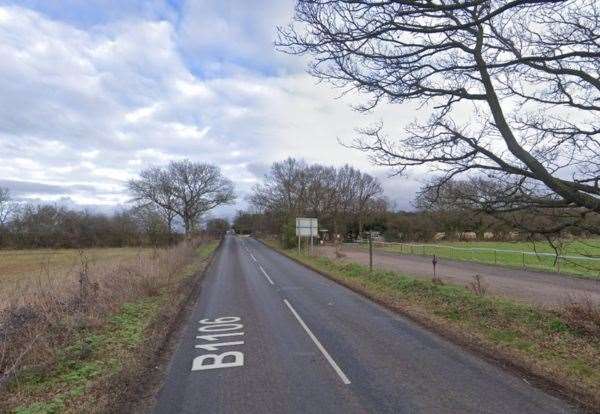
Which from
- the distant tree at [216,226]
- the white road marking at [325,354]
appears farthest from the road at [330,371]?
the distant tree at [216,226]

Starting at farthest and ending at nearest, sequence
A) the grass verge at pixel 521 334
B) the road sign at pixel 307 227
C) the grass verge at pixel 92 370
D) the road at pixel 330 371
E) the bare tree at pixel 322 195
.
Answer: the bare tree at pixel 322 195 → the road sign at pixel 307 227 → the grass verge at pixel 521 334 → the grass verge at pixel 92 370 → the road at pixel 330 371

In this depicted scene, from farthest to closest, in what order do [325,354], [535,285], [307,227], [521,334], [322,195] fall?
1. [322,195]
2. [307,227]
3. [535,285]
4. [521,334]
5. [325,354]

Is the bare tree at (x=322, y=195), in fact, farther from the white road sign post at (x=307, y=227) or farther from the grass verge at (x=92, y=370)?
the grass verge at (x=92, y=370)

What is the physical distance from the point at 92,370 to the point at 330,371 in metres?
3.55

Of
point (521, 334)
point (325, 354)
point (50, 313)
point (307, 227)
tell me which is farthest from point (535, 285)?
point (307, 227)

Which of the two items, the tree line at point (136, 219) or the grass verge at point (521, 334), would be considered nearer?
the grass verge at point (521, 334)

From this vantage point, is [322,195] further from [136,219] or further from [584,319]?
[584,319]

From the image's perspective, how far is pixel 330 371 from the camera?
7.59 metres

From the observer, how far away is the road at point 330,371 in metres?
6.13

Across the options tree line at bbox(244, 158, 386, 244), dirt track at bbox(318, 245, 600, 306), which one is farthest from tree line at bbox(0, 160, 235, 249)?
dirt track at bbox(318, 245, 600, 306)

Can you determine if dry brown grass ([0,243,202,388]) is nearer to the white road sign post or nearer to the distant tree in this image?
the white road sign post

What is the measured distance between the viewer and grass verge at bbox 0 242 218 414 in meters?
6.24

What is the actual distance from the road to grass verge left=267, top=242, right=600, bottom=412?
44 cm

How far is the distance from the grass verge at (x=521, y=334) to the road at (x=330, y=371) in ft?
1.45
